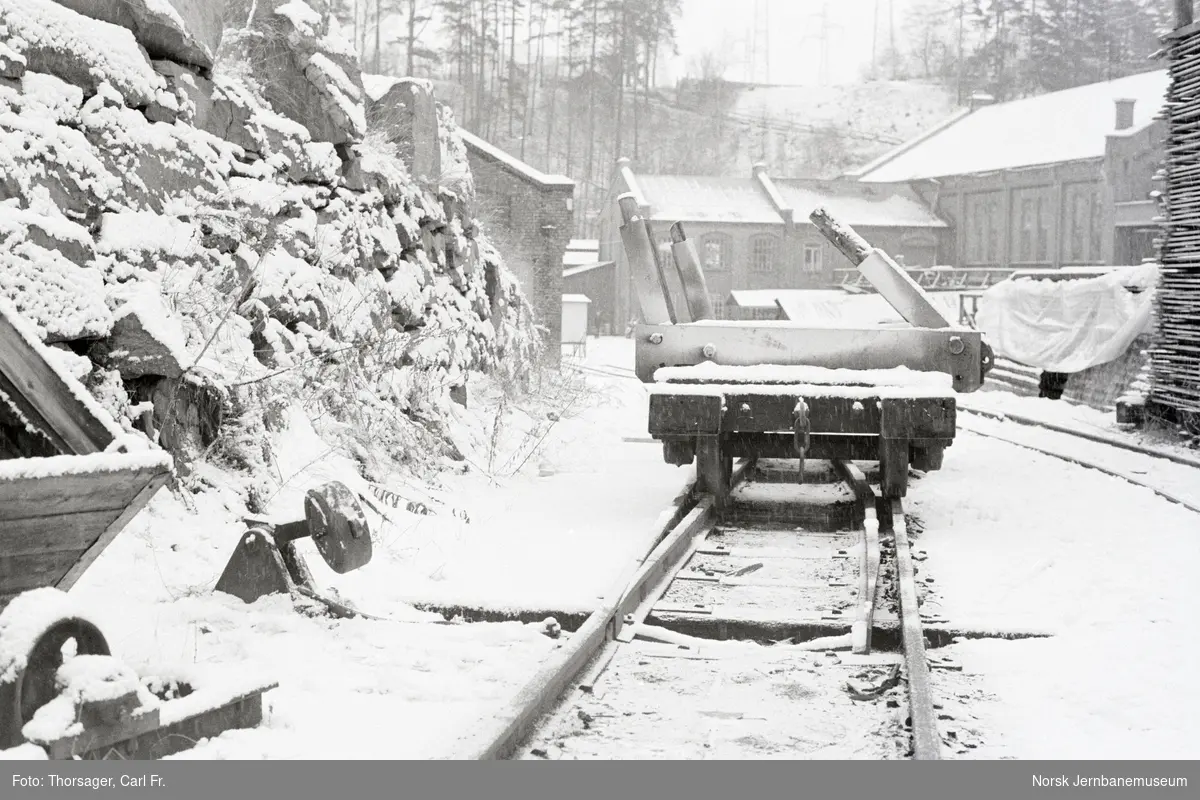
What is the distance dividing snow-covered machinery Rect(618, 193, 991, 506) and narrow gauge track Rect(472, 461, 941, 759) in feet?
2.64

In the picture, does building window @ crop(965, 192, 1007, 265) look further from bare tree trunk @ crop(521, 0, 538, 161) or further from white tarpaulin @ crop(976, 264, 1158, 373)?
white tarpaulin @ crop(976, 264, 1158, 373)

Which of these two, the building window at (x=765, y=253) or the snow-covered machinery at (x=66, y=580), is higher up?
the building window at (x=765, y=253)

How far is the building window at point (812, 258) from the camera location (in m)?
59.1

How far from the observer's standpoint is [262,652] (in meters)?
5.19

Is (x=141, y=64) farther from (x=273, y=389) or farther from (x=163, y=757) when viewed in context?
(x=163, y=757)

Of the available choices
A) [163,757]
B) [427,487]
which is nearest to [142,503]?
[163,757]

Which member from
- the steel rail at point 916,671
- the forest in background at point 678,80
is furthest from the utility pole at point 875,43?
the steel rail at point 916,671

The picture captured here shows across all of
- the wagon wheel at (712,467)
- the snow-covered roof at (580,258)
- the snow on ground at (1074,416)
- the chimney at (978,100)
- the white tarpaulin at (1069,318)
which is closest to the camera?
the wagon wheel at (712,467)

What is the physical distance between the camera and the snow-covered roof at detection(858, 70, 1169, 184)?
166 ft

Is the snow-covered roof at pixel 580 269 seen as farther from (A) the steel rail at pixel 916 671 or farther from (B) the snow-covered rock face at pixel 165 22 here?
(A) the steel rail at pixel 916 671

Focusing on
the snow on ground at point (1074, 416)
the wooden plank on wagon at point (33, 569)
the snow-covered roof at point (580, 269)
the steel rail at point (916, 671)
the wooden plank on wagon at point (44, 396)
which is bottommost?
the snow on ground at point (1074, 416)

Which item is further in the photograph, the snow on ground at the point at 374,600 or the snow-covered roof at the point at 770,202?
the snow-covered roof at the point at 770,202

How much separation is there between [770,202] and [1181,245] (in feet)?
147

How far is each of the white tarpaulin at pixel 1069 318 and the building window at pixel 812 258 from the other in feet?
109
